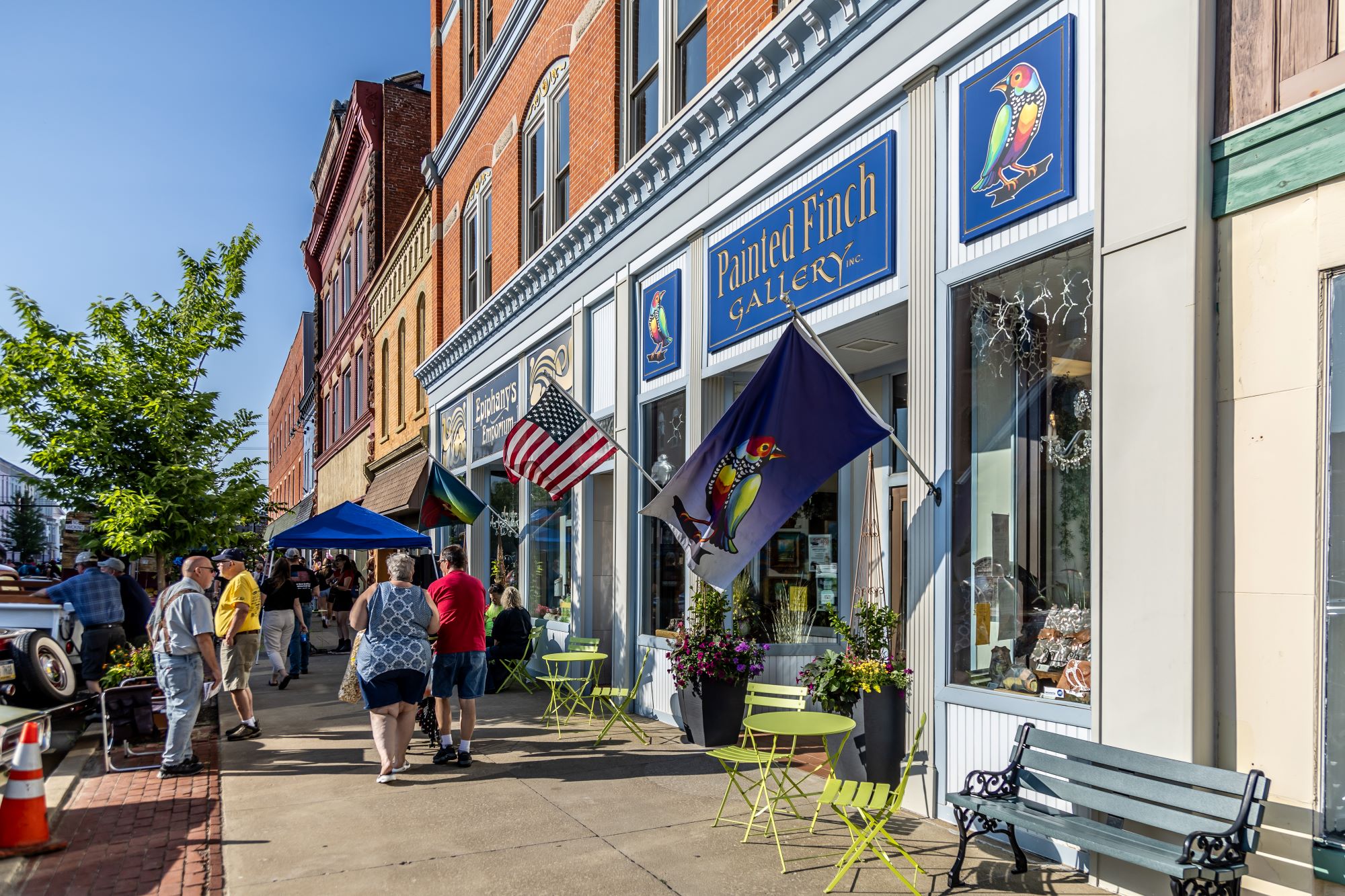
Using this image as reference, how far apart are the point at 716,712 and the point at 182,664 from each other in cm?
440

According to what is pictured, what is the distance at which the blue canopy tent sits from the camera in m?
11.0

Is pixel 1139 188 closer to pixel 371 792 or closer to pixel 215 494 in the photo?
pixel 371 792

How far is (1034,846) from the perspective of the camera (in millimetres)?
5797

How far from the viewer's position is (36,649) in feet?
33.4

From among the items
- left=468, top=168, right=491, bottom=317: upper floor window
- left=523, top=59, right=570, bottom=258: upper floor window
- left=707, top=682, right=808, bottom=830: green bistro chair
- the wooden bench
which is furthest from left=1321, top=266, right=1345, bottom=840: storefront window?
left=468, top=168, right=491, bottom=317: upper floor window

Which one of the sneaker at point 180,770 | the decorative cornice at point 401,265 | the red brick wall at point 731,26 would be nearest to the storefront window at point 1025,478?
the red brick wall at point 731,26

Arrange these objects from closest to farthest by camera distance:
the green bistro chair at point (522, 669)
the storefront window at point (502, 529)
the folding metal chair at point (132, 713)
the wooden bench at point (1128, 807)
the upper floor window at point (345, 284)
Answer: the wooden bench at point (1128, 807) < the folding metal chair at point (132, 713) < the green bistro chair at point (522, 669) < the storefront window at point (502, 529) < the upper floor window at point (345, 284)

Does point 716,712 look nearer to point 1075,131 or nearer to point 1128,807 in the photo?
point 1128,807

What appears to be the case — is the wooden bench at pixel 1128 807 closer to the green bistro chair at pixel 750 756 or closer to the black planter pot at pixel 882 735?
the black planter pot at pixel 882 735

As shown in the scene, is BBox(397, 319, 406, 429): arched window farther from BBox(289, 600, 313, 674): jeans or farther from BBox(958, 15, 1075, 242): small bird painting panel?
BBox(958, 15, 1075, 242): small bird painting panel

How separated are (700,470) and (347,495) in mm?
27075

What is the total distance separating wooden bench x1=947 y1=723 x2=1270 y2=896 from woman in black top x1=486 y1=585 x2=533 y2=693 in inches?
294

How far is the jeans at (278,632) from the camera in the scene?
45.1 feet

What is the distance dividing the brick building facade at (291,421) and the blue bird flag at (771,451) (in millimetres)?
38069
